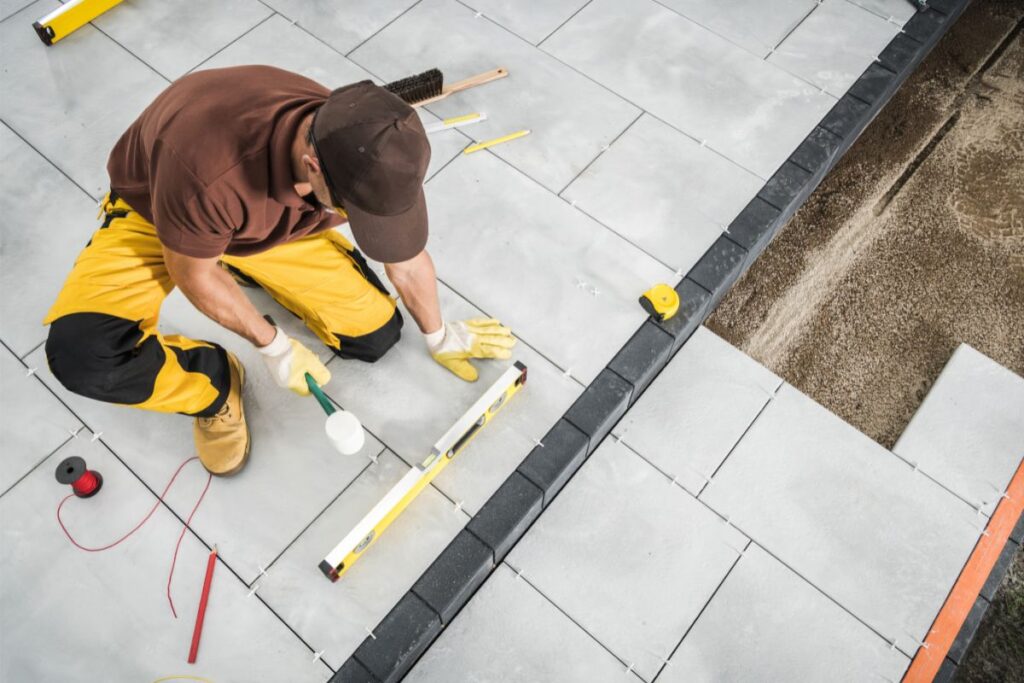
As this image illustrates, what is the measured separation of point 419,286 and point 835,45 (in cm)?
216

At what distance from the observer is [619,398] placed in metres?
2.24

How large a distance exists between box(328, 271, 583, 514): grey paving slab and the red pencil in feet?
1.86

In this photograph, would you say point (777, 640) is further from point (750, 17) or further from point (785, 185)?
point (750, 17)

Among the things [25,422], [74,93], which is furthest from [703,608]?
[74,93]

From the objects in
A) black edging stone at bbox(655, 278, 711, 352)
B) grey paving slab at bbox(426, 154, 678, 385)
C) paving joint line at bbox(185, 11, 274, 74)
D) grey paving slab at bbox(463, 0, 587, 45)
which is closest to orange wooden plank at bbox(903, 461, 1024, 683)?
black edging stone at bbox(655, 278, 711, 352)

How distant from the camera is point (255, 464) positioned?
2.15 metres

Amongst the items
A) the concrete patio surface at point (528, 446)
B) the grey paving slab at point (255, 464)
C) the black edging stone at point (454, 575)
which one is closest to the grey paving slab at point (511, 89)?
the concrete patio surface at point (528, 446)

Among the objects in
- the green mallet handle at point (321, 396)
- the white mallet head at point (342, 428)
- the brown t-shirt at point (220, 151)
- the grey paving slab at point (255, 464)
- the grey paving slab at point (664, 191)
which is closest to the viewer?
the brown t-shirt at point (220, 151)

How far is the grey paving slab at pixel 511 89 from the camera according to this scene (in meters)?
2.67

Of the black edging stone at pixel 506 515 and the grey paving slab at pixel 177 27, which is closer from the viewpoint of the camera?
the black edging stone at pixel 506 515

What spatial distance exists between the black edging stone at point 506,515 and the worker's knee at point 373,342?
559mm

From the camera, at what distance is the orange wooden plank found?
2.01 m

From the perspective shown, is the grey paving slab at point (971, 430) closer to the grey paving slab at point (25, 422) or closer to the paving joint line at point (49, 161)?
the grey paving slab at point (25, 422)

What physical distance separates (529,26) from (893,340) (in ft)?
6.05
